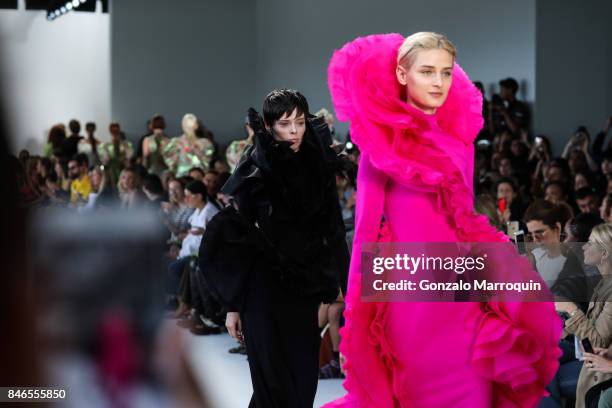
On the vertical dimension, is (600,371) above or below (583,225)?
below

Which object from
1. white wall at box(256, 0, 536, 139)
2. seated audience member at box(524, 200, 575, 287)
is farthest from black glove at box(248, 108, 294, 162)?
white wall at box(256, 0, 536, 139)

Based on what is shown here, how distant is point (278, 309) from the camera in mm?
2953

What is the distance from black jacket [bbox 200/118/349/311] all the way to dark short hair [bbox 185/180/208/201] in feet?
13.3

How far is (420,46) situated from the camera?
233 centimetres

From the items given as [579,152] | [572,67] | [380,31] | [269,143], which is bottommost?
[579,152]

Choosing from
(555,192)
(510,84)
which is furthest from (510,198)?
(510,84)

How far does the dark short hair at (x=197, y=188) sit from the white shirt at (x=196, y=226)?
0.10 metres

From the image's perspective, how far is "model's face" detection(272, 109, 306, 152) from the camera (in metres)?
3.01

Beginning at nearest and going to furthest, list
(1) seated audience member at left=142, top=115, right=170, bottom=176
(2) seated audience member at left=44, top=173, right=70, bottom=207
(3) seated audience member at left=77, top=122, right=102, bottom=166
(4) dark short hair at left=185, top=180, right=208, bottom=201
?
(2) seated audience member at left=44, top=173, right=70, bottom=207 → (4) dark short hair at left=185, top=180, right=208, bottom=201 → (1) seated audience member at left=142, top=115, right=170, bottom=176 → (3) seated audience member at left=77, top=122, right=102, bottom=166

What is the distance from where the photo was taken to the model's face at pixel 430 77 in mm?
2326

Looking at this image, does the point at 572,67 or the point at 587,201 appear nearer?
the point at 587,201

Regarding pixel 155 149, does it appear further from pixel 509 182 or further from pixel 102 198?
pixel 102 198

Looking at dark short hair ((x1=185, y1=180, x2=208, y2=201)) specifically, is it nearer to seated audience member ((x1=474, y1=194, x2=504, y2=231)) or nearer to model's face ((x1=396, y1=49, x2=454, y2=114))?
seated audience member ((x1=474, y1=194, x2=504, y2=231))

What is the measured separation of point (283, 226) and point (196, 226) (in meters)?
4.05
